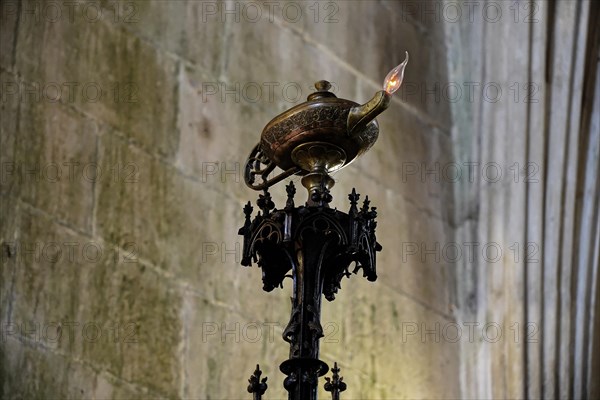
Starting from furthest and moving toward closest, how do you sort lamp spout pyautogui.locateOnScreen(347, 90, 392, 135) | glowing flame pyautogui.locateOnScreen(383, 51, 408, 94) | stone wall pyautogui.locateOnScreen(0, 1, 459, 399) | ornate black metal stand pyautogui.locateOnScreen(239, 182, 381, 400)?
1. stone wall pyautogui.locateOnScreen(0, 1, 459, 399)
2. glowing flame pyautogui.locateOnScreen(383, 51, 408, 94)
3. lamp spout pyautogui.locateOnScreen(347, 90, 392, 135)
4. ornate black metal stand pyautogui.locateOnScreen(239, 182, 381, 400)

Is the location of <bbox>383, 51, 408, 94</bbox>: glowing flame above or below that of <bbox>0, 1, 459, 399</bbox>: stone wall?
below

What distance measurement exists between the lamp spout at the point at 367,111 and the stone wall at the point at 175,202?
2.28m

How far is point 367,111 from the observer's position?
15.7 ft

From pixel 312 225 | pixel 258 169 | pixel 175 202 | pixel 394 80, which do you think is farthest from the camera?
pixel 175 202

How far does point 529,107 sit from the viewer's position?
9211 mm

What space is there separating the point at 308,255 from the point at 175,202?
2836mm

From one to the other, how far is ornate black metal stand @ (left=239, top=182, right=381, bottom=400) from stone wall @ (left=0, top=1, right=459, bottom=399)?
200 cm

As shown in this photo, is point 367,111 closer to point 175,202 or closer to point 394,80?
point 394,80

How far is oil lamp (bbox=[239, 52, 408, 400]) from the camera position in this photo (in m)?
4.63

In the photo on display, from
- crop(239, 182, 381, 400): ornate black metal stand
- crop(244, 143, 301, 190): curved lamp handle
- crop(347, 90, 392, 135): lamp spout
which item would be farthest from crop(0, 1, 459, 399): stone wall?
crop(347, 90, 392, 135): lamp spout

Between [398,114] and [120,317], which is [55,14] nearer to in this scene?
[120,317]

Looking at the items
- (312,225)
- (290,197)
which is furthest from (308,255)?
(290,197)

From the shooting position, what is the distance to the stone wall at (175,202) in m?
6.71

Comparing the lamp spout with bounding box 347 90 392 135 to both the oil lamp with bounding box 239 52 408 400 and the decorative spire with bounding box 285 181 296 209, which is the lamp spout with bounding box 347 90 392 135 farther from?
the decorative spire with bounding box 285 181 296 209
